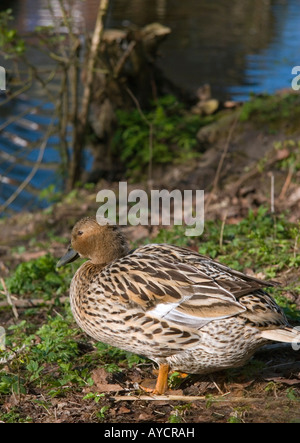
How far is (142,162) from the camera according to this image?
10102 millimetres

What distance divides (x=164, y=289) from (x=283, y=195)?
12.6 feet

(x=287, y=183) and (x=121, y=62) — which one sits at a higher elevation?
(x=121, y=62)

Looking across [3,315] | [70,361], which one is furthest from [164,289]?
[3,315]

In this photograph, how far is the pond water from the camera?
12.3 m

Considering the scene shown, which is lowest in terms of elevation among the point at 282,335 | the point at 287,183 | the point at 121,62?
the point at 287,183

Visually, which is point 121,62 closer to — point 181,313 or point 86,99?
point 86,99

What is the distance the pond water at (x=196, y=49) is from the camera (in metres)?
12.3

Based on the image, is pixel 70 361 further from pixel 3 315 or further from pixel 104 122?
pixel 104 122

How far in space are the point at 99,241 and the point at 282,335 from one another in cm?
156

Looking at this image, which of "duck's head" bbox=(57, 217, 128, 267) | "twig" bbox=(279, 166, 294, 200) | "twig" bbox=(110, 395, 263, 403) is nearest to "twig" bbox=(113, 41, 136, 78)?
"twig" bbox=(279, 166, 294, 200)

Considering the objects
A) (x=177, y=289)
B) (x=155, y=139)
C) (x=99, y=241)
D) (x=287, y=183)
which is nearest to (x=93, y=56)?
(x=155, y=139)

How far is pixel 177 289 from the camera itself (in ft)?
14.0

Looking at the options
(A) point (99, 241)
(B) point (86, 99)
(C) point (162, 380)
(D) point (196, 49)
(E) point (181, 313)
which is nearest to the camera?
(E) point (181, 313)

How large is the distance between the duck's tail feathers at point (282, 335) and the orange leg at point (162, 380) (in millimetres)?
699
